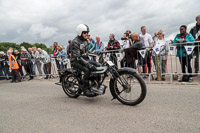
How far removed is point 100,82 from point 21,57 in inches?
308

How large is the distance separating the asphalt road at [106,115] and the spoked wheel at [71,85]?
233mm

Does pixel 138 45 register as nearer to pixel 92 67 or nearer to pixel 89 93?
pixel 92 67

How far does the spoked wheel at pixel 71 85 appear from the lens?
427 centimetres

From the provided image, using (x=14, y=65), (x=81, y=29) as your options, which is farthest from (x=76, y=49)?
(x=14, y=65)

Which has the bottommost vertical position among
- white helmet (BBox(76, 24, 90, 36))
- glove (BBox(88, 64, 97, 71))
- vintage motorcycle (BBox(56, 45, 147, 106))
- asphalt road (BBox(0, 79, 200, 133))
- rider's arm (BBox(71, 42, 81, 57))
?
asphalt road (BBox(0, 79, 200, 133))

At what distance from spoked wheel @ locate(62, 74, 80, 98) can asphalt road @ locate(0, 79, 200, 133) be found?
23 cm

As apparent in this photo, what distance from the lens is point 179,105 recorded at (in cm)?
330

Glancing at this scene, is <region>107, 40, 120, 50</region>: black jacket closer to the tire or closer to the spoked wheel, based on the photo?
the spoked wheel

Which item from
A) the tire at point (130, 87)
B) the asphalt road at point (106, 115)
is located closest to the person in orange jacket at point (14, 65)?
the asphalt road at point (106, 115)

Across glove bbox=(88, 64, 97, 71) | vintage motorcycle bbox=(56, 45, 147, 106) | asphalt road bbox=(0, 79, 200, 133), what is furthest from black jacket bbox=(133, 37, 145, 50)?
glove bbox=(88, 64, 97, 71)

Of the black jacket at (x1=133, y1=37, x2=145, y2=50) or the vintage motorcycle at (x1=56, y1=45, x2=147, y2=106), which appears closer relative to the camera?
the vintage motorcycle at (x1=56, y1=45, x2=147, y2=106)

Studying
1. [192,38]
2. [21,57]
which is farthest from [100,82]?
[21,57]

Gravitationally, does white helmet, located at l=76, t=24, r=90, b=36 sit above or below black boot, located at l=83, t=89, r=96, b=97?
above

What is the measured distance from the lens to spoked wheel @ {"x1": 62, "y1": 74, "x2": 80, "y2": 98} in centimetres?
427
